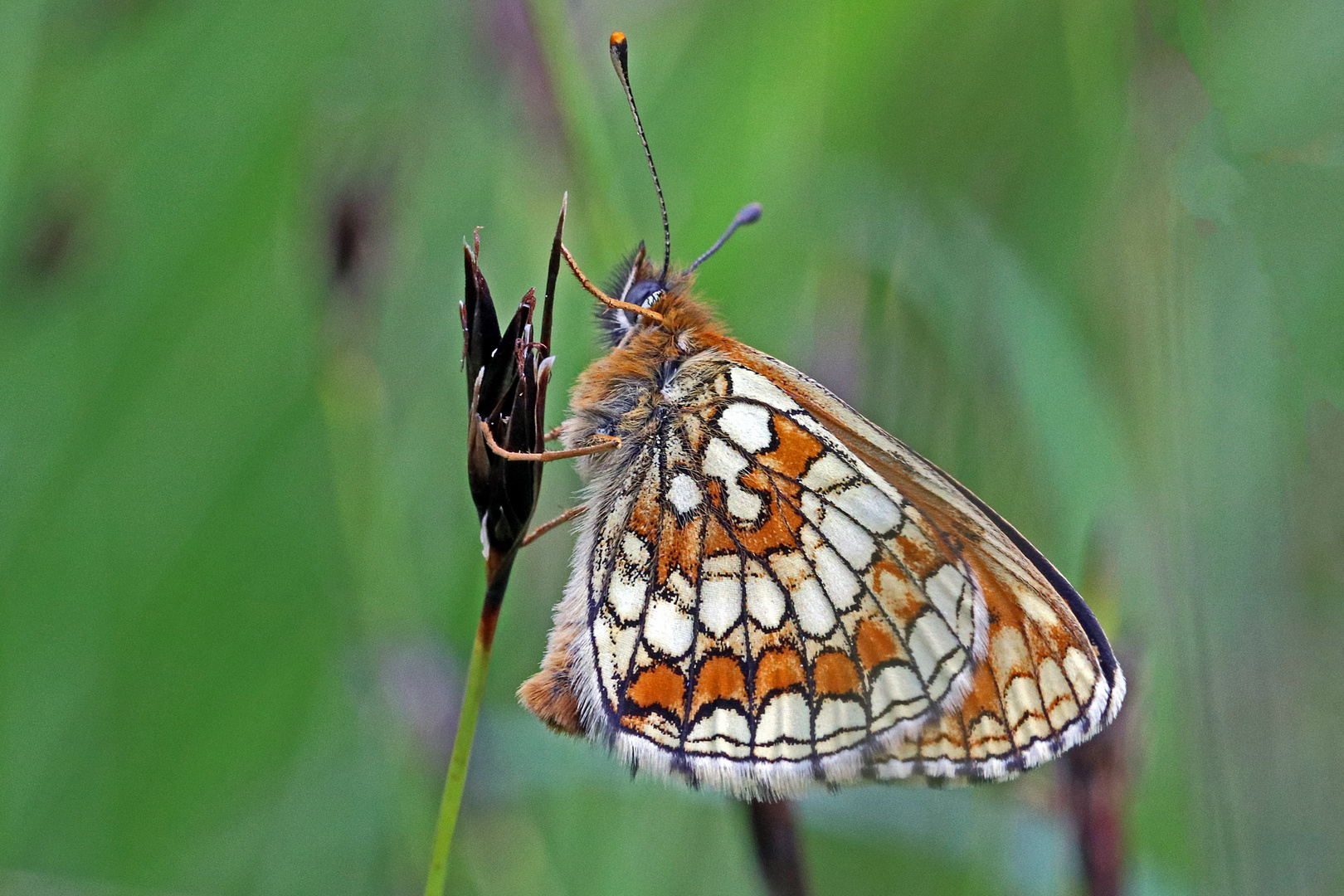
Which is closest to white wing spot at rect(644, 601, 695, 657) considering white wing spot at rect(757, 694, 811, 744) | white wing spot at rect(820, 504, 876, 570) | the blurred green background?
white wing spot at rect(757, 694, 811, 744)

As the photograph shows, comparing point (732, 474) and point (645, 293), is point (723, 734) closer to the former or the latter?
point (732, 474)

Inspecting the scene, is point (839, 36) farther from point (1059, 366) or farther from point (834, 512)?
point (834, 512)

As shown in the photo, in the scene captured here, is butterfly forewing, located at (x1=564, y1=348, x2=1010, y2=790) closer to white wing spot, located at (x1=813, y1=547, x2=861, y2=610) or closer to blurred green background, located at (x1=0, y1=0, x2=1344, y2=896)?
white wing spot, located at (x1=813, y1=547, x2=861, y2=610)

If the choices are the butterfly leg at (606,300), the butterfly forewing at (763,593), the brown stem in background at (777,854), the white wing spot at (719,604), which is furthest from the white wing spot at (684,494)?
the brown stem in background at (777,854)

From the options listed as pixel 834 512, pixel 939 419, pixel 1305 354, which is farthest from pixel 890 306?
pixel 1305 354

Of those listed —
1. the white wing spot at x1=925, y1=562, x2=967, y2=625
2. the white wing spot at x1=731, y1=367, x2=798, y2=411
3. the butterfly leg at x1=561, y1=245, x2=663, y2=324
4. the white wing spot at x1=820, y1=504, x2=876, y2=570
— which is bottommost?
the white wing spot at x1=925, y1=562, x2=967, y2=625

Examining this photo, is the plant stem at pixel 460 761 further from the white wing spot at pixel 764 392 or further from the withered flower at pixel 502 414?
the white wing spot at pixel 764 392
